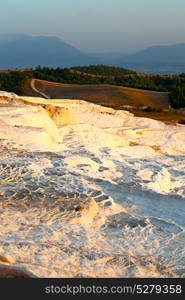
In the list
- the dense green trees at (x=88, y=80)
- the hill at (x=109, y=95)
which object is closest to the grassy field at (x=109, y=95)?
the hill at (x=109, y=95)

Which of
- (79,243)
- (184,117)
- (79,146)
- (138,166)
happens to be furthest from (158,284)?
(184,117)

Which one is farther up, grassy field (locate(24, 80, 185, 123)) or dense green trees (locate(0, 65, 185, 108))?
dense green trees (locate(0, 65, 185, 108))

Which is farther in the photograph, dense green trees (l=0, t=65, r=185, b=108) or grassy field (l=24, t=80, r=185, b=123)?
dense green trees (l=0, t=65, r=185, b=108)

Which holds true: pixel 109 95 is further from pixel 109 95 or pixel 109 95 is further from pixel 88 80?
pixel 88 80

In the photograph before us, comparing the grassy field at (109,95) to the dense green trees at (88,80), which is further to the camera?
the dense green trees at (88,80)

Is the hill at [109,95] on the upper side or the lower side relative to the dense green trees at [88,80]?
lower

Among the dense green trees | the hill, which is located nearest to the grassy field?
the hill

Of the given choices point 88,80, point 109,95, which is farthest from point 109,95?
point 88,80

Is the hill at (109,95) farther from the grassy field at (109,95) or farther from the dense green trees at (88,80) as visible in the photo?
the dense green trees at (88,80)

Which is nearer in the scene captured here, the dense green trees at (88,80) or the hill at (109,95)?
the hill at (109,95)

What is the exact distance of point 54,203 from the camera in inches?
297

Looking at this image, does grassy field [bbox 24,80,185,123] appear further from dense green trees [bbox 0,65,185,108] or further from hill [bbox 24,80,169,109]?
dense green trees [bbox 0,65,185,108]

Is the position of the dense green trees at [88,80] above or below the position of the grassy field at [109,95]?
above

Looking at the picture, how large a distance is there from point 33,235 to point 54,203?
121 centimetres
